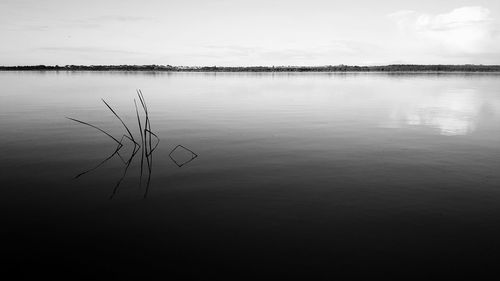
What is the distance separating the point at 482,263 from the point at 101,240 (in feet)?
28.3

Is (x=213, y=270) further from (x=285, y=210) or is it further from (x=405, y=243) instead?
(x=405, y=243)

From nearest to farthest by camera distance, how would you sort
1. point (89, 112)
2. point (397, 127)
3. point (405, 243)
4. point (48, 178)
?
point (405, 243)
point (48, 178)
point (397, 127)
point (89, 112)

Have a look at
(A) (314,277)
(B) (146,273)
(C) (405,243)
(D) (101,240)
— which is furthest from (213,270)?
(C) (405,243)

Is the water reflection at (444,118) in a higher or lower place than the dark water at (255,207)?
higher

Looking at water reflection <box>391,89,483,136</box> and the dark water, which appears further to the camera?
water reflection <box>391,89,483,136</box>

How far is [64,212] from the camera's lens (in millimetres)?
9805

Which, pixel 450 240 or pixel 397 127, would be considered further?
pixel 397 127

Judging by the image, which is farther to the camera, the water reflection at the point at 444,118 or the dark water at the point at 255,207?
the water reflection at the point at 444,118

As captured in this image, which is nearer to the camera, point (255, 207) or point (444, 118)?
point (255, 207)

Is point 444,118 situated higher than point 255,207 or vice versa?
point 444,118

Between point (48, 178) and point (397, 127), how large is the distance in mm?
21751

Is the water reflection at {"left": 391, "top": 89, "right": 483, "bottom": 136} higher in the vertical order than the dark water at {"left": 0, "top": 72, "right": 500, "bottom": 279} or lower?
higher

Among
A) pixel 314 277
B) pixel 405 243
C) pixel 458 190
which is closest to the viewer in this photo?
pixel 314 277

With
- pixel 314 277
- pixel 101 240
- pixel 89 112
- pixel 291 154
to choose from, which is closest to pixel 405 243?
pixel 314 277
